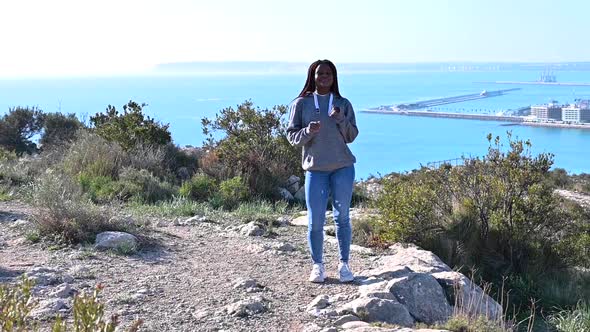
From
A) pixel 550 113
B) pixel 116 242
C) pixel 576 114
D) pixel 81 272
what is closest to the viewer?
pixel 81 272

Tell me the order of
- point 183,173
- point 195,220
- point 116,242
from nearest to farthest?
point 116,242
point 195,220
point 183,173

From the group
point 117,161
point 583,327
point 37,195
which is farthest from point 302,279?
point 117,161

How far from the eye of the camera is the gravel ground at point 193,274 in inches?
179

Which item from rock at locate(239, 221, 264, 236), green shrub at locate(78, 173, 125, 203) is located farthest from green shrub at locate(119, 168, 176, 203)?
rock at locate(239, 221, 264, 236)

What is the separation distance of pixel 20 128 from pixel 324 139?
48.5 feet

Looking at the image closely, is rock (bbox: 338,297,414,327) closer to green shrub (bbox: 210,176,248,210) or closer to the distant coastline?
green shrub (bbox: 210,176,248,210)

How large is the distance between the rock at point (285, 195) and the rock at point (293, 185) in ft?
0.66

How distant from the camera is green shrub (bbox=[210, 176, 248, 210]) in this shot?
31.3 feet

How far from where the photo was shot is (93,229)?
6.61 m

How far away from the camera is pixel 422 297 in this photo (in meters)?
4.88

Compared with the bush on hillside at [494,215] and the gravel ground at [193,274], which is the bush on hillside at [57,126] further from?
the bush on hillside at [494,215]

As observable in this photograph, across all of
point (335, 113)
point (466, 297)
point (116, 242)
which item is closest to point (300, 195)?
point (116, 242)

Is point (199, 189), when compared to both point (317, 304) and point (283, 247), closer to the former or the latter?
point (283, 247)

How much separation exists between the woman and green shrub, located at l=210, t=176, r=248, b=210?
439 cm
